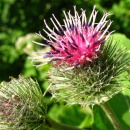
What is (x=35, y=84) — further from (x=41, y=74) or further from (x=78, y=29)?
(x=41, y=74)

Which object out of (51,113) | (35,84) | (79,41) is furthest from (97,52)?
(51,113)

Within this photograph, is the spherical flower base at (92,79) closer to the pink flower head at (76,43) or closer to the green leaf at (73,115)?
the pink flower head at (76,43)

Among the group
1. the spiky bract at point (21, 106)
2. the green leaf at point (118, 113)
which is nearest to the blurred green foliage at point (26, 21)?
the green leaf at point (118, 113)

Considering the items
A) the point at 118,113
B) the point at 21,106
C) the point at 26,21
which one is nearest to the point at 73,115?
the point at 118,113

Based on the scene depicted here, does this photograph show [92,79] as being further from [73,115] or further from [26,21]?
[26,21]

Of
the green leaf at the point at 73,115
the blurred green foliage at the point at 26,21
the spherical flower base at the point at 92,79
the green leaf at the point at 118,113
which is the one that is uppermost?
the blurred green foliage at the point at 26,21

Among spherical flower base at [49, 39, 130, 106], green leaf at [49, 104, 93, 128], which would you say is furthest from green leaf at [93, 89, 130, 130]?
green leaf at [49, 104, 93, 128]
